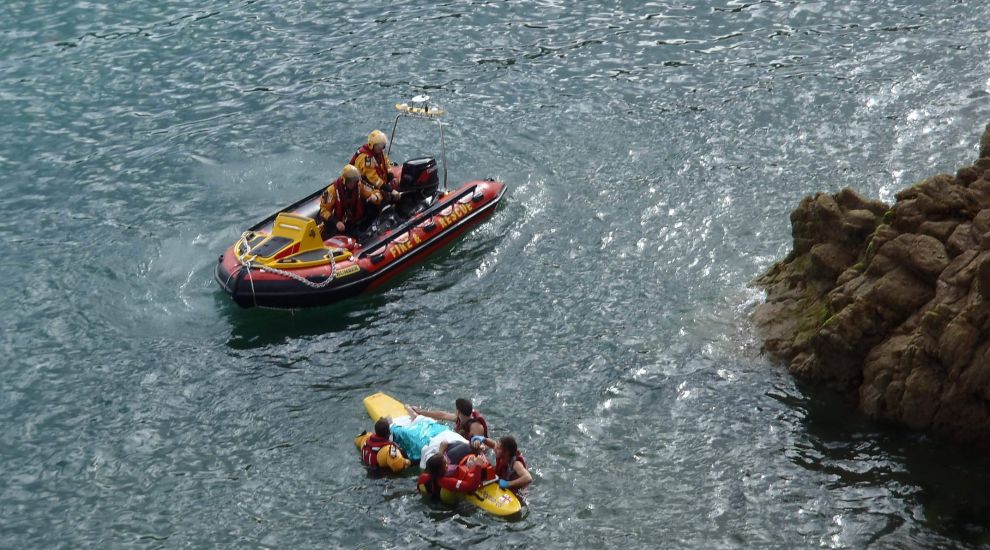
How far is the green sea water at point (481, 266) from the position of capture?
16.7 metres

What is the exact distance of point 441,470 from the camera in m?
16.5

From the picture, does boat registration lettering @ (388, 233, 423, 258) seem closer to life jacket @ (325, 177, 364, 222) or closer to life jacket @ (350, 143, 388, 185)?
life jacket @ (325, 177, 364, 222)

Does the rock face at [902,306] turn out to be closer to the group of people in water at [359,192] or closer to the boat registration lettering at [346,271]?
the boat registration lettering at [346,271]

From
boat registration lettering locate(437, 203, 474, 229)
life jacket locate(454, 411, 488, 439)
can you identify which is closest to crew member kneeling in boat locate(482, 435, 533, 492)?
life jacket locate(454, 411, 488, 439)

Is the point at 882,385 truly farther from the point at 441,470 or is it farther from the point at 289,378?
the point at 289,378

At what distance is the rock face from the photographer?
16.3 m

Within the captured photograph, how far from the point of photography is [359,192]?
23188mm

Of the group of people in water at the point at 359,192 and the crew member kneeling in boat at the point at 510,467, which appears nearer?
the crew member kneeling in boat at the point at 510,467

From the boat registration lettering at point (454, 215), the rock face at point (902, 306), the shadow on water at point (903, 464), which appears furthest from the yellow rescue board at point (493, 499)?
the boat registration lettering at point (454, 215)

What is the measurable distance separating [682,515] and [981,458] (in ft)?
14.5

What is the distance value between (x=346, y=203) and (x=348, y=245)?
96cm

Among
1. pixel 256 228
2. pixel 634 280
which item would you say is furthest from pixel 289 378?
pixel 634 280

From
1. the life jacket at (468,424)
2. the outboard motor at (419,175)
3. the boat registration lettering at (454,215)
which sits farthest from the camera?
the outboard motor at (419,175)

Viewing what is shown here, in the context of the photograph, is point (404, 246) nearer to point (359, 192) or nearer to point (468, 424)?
point (359, 192)
